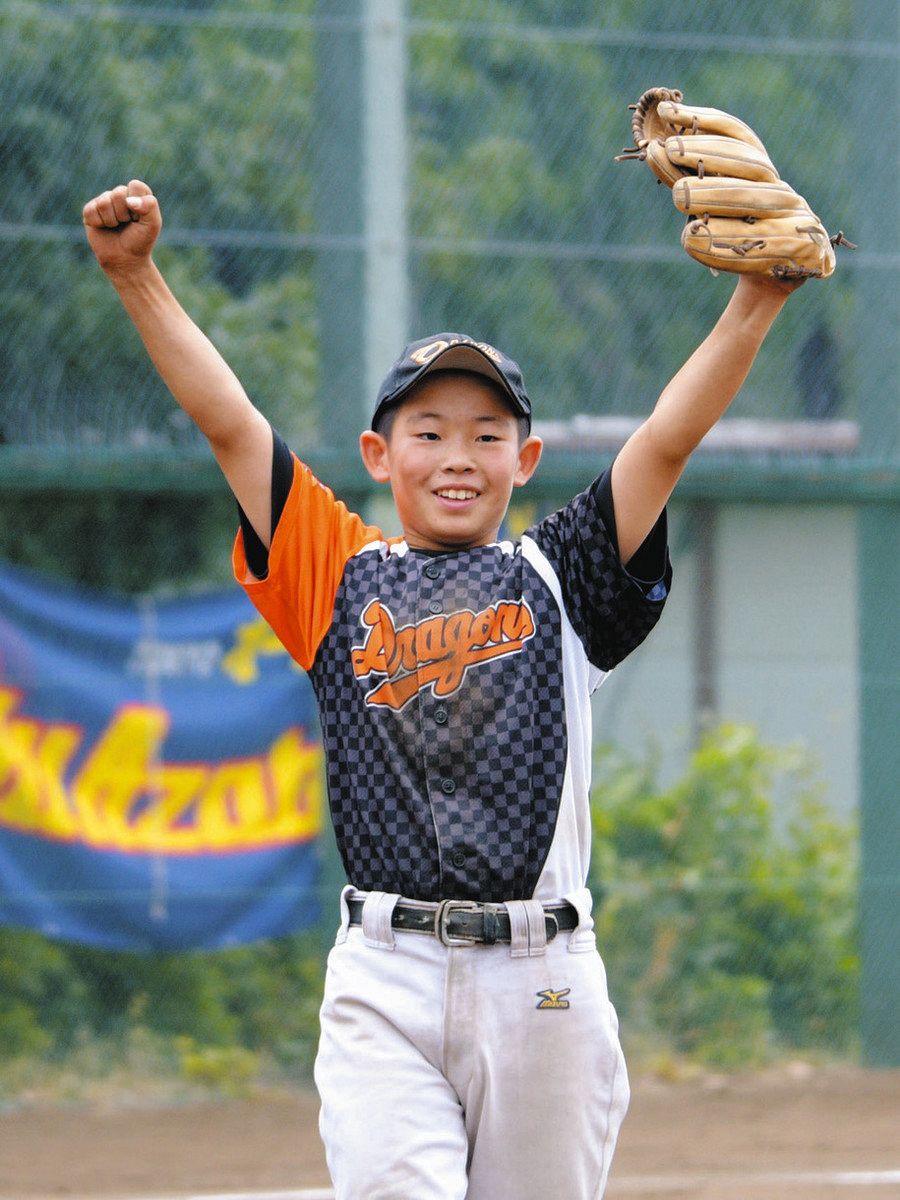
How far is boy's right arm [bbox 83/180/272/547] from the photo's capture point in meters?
2.74

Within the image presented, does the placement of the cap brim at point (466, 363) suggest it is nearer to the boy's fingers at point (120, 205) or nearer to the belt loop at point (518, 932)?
the boy's fingers at point (120, 205)

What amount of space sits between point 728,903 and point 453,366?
4184 mm

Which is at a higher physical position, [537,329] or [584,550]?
[537,329]

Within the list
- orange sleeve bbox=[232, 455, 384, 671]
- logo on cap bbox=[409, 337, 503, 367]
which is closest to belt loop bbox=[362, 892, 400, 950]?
orange sleeve bbox=[232, 455, 384, 671]

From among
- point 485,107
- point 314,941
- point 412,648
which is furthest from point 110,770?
point 412,648

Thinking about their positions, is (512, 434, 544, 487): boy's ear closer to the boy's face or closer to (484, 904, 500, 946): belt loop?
the boy's face

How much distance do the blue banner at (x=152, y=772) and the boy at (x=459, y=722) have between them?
11.0 ft

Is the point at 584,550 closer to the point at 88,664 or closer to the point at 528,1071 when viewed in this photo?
the point at 528,1071

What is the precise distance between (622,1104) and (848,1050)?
423 cm

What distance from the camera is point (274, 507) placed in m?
2.92

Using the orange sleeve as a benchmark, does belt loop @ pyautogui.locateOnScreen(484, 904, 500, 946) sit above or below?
below

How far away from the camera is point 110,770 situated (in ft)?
20.2

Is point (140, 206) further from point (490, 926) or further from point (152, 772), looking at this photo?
point (152, 772)

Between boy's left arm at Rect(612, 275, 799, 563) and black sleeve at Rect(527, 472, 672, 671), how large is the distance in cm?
2
